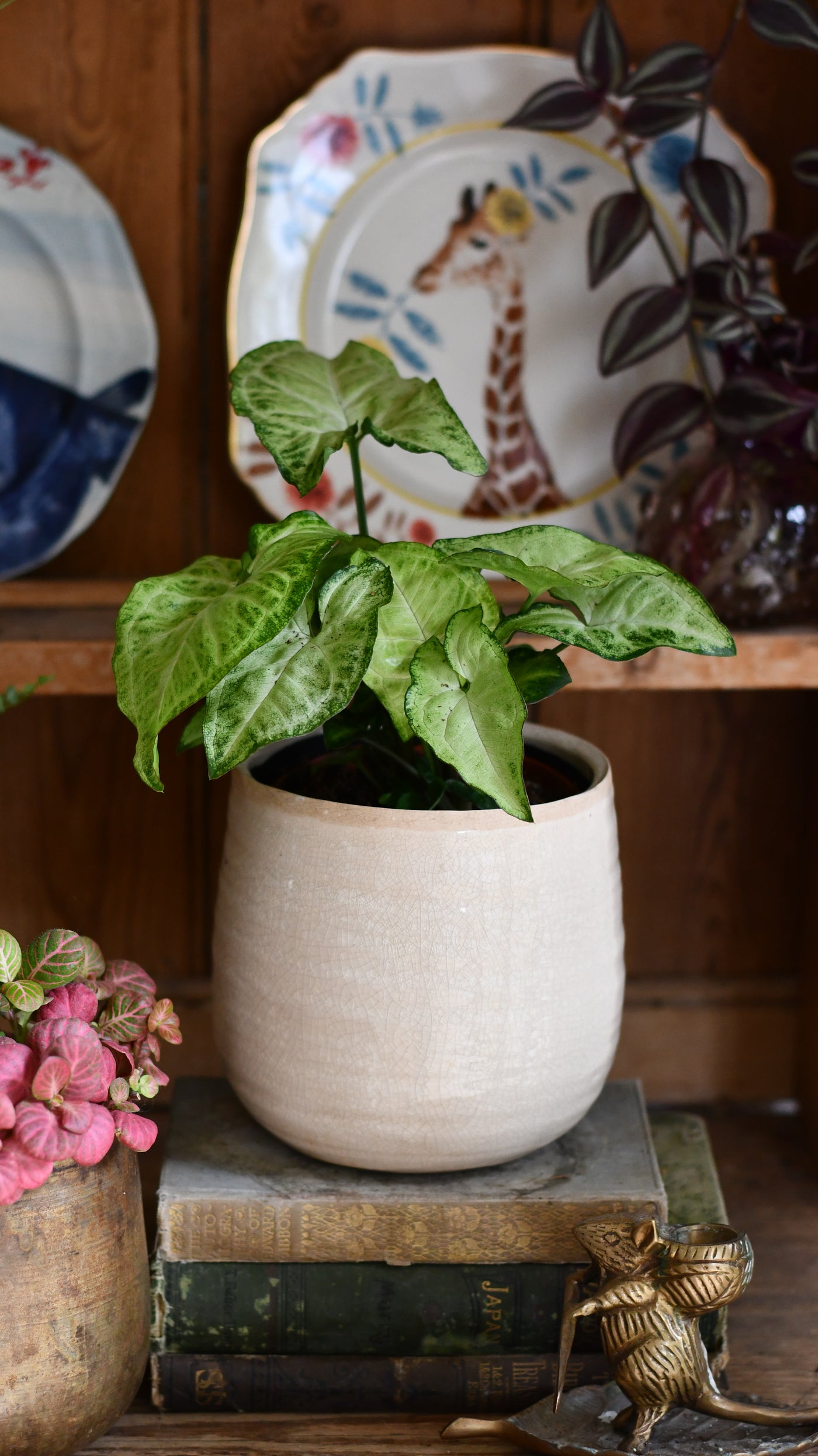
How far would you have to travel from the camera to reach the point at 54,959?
0.75 m

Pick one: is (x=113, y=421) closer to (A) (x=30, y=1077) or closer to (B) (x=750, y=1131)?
(A) (x=30, y=1077)

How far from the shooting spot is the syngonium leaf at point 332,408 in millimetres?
758

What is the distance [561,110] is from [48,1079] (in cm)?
74

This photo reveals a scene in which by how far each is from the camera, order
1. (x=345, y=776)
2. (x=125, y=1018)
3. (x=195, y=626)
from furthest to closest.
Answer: (x=345, y=776) < (x=125, y=1018) < (x=195, y=626)

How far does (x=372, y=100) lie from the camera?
1047 millimetres

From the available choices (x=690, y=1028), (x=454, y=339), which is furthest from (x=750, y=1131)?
(x=454, y=339)

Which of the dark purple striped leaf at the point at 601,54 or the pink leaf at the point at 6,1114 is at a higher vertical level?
the dark purple striped leaf at the point at 601,54

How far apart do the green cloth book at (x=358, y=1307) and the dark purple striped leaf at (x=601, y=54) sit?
0.80 metres

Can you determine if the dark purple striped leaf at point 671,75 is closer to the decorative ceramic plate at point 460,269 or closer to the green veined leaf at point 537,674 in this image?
the decorative ceramic plate at point 460,269

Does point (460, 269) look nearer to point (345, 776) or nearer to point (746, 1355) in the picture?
point (345, 776)

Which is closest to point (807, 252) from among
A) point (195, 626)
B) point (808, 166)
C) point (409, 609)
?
point (808, 166)

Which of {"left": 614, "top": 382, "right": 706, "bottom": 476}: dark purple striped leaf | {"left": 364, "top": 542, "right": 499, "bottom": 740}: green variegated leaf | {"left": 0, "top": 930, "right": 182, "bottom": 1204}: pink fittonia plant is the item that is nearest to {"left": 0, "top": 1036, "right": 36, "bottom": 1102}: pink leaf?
{"left": 0, "top": 930, "right": 182, "bottom": 1204}: pink fittonia plant

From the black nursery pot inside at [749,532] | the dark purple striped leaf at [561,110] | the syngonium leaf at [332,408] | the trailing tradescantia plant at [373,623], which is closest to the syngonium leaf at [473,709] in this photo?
the trailing tradescantia plant at [373,623]

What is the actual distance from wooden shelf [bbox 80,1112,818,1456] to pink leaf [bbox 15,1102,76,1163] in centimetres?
22
